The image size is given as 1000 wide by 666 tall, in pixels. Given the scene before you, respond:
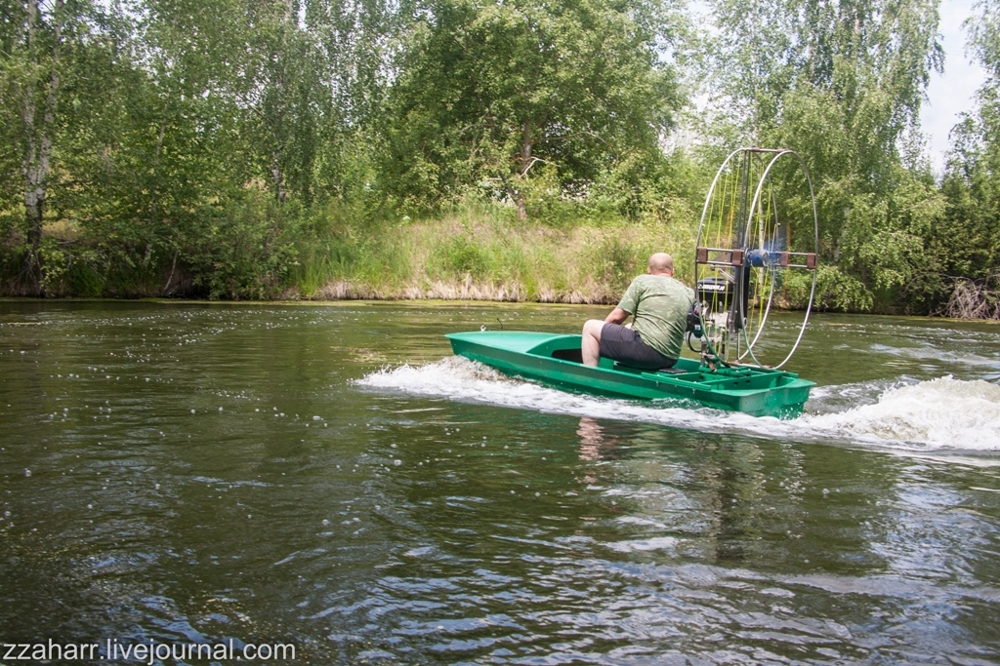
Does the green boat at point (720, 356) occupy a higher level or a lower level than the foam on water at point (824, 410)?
higher

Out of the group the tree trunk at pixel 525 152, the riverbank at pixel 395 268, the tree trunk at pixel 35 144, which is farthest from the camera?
the tree trunk at pixel 525 152

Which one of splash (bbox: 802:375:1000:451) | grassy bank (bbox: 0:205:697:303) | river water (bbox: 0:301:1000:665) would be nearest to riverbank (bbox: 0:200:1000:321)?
grassy bank (bbox: 0:205:697:303)

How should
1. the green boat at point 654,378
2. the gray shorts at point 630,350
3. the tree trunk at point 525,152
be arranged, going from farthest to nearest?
the tree trunk at point 525,152 → the gray shorts at point 630,350 → the green boat at point 654,378

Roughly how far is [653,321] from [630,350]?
341 mm

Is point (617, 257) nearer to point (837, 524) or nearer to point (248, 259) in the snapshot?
point (248, 259)

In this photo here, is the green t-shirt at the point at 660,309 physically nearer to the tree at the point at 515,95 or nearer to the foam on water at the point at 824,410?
the foam on water at the point at 824,410

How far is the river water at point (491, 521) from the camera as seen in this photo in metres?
3.56

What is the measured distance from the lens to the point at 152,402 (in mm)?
8109

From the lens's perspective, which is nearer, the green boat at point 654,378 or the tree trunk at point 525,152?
the green boat at point 654,378

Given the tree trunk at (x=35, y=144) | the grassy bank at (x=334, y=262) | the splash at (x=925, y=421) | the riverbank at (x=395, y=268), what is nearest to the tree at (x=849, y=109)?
the riverbank at (x=395, y=268)

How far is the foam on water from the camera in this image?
743 cm

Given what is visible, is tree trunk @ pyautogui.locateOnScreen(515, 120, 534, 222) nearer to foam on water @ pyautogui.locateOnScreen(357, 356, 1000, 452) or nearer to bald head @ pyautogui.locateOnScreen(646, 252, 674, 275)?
foam on water @ pyautogui.locateOnScreen(357, 356, 1000, 452)

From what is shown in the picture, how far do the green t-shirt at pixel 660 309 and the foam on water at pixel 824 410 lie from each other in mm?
593

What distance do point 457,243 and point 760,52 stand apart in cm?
1077
